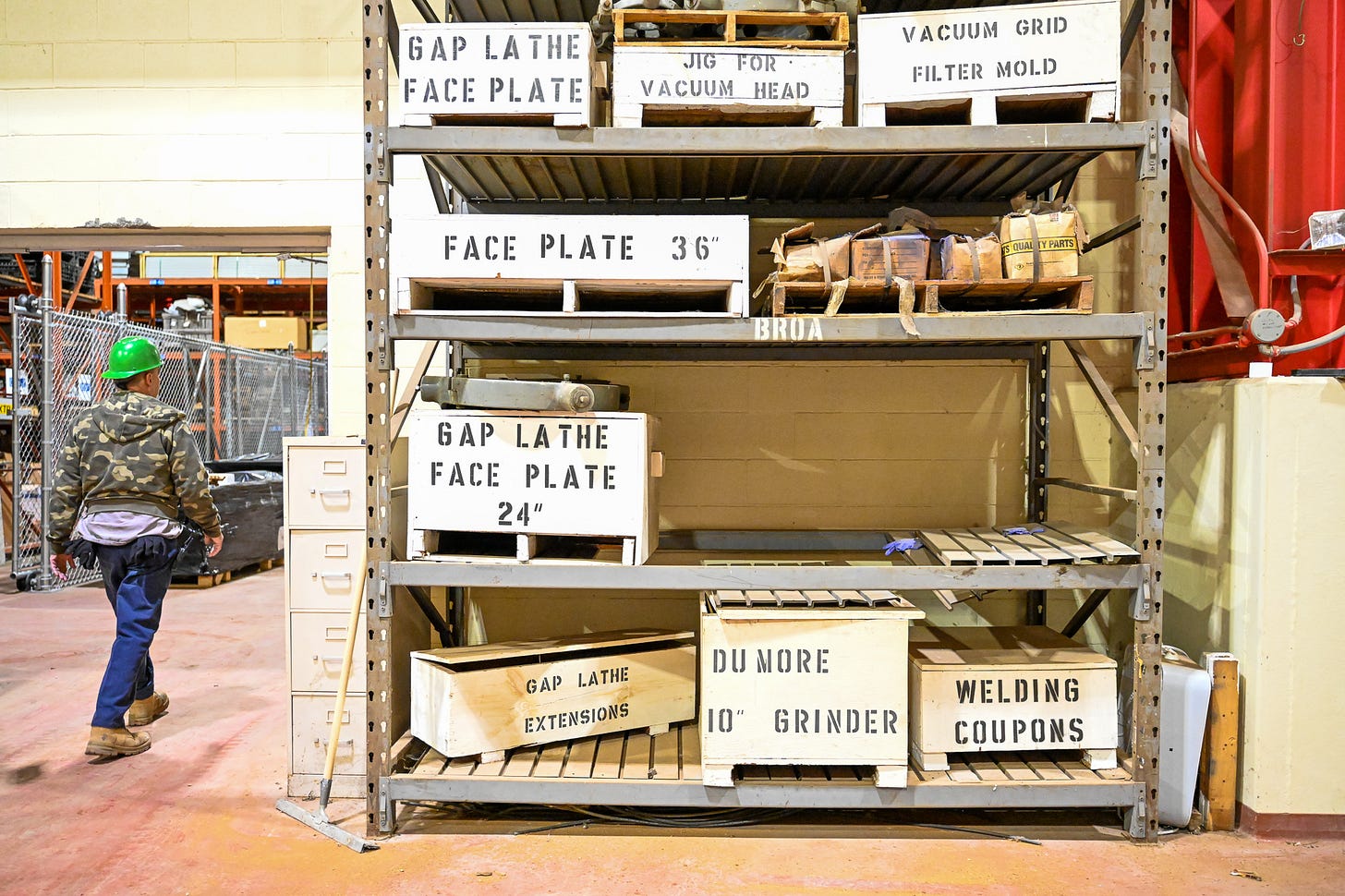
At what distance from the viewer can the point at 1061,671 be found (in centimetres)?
335

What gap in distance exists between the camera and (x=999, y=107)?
337cm

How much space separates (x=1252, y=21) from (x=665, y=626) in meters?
3.87

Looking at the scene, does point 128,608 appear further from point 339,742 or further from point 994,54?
point 994,54

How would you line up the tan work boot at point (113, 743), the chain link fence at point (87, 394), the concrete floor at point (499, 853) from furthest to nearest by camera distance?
1. the chain link fence at point (87, 394)
2. the tan work boot at point (113, 743)
3. the concrete floor at point (499, 853)

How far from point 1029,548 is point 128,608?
425 cm

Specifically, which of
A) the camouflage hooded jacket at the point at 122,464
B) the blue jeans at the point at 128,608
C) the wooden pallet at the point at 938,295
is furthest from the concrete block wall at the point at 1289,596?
the blue jeans at the point at 128,608

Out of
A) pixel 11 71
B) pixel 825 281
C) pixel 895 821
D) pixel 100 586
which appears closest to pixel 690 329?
pixel 825 281

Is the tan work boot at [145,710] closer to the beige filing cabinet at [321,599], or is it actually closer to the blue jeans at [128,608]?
the blue jeans at [128,608]

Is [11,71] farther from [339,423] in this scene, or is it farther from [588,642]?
[588,642]

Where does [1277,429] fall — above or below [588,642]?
above

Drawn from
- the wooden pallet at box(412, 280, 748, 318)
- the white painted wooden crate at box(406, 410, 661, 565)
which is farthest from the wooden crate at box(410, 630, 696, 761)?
the wooden pallet at box(412, 280, 748, 318)

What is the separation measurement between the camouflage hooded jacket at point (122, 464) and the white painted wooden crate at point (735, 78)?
2.79 meters

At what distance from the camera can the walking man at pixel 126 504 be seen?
13.6ft

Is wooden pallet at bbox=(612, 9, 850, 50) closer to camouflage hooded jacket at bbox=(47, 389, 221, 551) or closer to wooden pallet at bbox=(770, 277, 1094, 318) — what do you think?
wooden pallet at bbox=(770, 277, 1094, 318)
